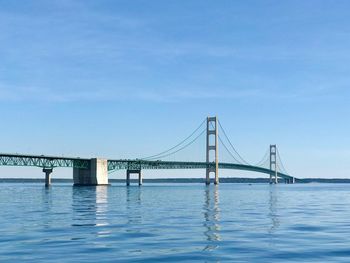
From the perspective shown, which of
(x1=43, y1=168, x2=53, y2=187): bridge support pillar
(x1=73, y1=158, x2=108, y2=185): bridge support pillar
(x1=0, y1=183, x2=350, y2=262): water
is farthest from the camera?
(x1=43, y1=168, x2=53, y2=187): bridge support pillar

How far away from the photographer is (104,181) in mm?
171750

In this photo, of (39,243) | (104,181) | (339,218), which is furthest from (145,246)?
(104,181)

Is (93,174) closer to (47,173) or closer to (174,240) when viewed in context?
(47,173)

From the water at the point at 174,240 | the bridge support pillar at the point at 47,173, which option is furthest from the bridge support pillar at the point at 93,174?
the water at the point at 174,240

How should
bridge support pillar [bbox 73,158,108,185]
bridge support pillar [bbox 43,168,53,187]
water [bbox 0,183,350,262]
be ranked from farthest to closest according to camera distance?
bridge support pillar [bbox 43,168,53,187], bridge support pillar [bbox 73,158,108,185], water [bbox 0,183,350,262]

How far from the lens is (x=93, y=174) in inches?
6703

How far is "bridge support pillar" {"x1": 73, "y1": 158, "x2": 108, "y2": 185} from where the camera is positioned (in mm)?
169375

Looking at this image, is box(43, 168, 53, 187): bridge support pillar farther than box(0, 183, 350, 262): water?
Yes

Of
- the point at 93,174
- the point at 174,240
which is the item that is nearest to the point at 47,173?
the point at 93,174

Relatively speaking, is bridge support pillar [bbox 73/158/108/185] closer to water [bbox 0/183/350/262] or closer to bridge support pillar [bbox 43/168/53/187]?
bridge support pillar [bbox 43/168/53/187]

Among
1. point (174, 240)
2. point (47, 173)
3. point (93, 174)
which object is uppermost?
point (174, 240)

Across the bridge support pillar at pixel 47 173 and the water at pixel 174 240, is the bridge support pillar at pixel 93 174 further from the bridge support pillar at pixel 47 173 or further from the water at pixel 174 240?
the water at pixel 174 240

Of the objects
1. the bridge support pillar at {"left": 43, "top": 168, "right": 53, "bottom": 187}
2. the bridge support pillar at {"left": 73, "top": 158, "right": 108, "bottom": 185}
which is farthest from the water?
the bridge support pillar at {"left": 43, "top": 168, "right": 53, "bottom": 187}

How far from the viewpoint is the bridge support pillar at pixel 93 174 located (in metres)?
169
